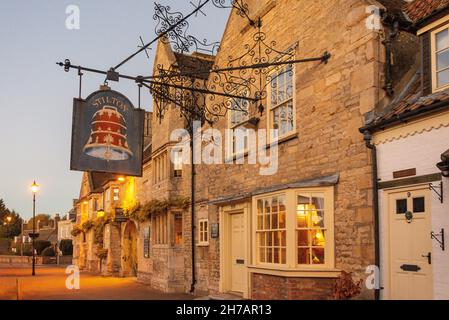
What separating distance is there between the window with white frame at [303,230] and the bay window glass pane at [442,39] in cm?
346

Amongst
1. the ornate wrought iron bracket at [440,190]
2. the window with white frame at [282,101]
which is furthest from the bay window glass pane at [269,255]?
the ornate wrought iron bracket at [440,190]

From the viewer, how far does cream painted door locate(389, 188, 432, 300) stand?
841 cm

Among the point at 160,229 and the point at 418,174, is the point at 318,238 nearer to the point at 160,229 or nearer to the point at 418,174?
the point at 418,174

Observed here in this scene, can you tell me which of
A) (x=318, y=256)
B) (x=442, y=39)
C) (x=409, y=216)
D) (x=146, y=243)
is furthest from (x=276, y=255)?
(x=146, y=243)

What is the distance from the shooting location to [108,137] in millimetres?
10500

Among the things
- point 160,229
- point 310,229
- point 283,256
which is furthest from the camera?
point 160,229

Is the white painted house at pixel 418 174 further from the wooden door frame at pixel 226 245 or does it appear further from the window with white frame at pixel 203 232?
the window with white frame at pixel 203 232

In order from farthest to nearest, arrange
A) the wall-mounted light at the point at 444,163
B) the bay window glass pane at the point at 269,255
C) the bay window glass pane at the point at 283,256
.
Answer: the bay window glass pane at the point at 269,255 → the bay window glass pane at the point at 283,256 → the wall-mounted light at the point at 444,163

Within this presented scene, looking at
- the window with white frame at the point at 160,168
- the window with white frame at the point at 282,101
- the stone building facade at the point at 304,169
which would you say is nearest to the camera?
the stone building facade at the point at 304,169

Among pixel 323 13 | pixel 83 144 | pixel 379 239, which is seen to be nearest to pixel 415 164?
pixel 379 239

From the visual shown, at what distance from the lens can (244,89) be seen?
14711 mm

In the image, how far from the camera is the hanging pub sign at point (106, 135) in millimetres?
10234

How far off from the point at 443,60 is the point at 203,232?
10746 mm

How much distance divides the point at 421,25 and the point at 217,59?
883cm
